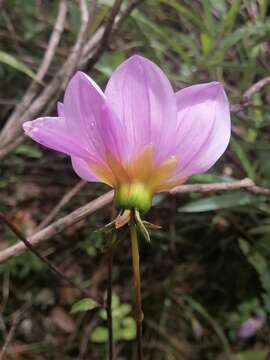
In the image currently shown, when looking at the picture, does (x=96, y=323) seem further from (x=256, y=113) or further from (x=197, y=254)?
(x=256, y=113)

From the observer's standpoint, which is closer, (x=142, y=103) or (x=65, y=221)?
(x=142, y=103)

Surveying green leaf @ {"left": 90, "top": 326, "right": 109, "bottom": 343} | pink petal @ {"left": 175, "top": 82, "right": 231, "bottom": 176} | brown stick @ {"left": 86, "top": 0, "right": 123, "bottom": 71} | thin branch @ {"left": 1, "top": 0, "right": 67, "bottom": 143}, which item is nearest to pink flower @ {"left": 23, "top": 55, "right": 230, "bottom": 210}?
pink petal @ {"left": 175, "top": 82, "right": 231, "bottom": 176}

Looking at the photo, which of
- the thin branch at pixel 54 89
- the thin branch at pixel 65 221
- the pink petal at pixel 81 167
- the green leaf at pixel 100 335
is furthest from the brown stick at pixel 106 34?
the green leaf at pixel 100 335

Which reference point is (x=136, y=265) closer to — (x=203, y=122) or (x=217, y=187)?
(x=203, y=122)

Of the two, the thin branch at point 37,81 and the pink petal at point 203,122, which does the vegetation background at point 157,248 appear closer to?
the thin branch at point 37,81

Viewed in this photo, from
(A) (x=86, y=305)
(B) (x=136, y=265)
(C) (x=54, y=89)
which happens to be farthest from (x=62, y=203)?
(B) (x=136, y=265)

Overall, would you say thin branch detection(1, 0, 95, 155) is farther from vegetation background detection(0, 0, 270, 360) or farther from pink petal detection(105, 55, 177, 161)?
pink petal detection(105, 55, 177, 161)
